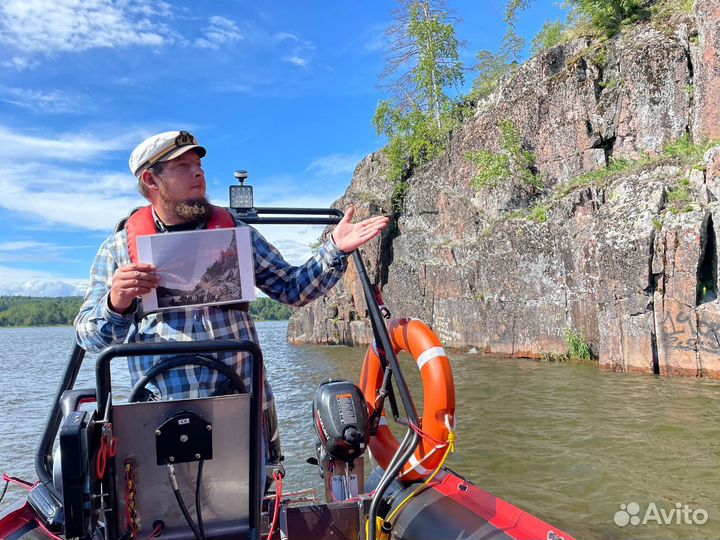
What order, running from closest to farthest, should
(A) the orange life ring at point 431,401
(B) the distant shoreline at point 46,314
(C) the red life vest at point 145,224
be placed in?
(C) the red life vest at point 145,224
(A) the orange life ring at point 431,401
(B) the distant shoreline at point 46,314

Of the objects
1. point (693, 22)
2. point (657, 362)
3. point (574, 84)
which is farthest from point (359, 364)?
point (693, 22)

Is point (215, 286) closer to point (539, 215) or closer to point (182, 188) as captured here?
point (182, 188)

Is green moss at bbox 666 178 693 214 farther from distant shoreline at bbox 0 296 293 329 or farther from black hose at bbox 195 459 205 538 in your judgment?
distant shoreline at bbox 0 296 293 329

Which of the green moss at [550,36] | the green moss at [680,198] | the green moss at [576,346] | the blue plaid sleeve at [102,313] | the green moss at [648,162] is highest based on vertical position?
the green moss at [550,36]

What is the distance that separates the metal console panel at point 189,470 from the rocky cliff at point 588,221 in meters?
11.1

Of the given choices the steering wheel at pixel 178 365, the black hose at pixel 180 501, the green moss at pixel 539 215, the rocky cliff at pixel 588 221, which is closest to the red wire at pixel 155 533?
the black hose at pixel 180 501

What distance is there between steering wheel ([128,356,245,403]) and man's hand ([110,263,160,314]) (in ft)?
0.91

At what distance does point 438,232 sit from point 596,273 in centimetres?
970

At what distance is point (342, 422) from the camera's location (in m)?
3.12

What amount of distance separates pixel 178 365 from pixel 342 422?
1209 millimetres

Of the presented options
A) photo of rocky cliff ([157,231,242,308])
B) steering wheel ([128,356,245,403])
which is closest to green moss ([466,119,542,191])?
photo of rocky cliff ([157,231,242,308])

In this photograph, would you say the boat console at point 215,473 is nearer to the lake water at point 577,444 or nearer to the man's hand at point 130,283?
the man's hand at point 130,283

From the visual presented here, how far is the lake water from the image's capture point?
199 inches

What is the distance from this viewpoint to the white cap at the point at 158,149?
238cm
